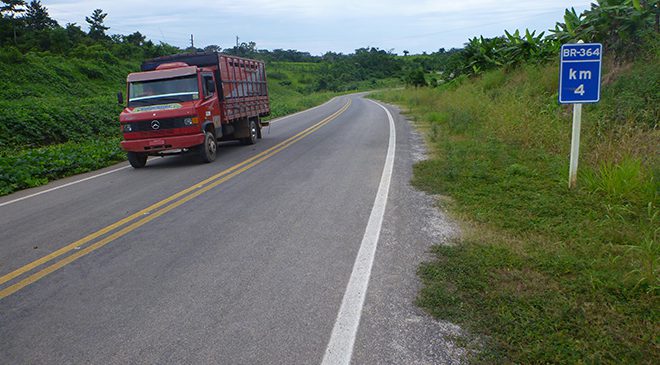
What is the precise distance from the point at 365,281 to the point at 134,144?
893 cm

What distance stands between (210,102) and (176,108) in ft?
Answer: 3.66

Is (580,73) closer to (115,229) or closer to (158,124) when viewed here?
(115,229)

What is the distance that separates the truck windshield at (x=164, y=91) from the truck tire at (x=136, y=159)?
4.02ft

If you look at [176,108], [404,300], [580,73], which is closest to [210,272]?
[404,300]

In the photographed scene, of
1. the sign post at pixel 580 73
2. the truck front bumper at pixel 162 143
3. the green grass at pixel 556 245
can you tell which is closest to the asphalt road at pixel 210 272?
the green grass at pixel 556 245

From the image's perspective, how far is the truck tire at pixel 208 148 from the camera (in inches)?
469

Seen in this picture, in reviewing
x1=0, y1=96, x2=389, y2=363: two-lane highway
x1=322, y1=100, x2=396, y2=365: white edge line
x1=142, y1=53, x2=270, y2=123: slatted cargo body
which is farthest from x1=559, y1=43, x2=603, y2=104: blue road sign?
x1=142, y1=53, x2=270, y2=123: slatted cargo body

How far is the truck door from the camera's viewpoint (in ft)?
40.4

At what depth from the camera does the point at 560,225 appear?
558cm

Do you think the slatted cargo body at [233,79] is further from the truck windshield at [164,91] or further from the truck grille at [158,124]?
the truck grille at [158,124]

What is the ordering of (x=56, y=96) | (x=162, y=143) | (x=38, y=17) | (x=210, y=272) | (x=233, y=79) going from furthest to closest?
(x=38, y=17), (x=56, y=96), (x=233, y=79), (x=162, y=143), (x=210, y=272)

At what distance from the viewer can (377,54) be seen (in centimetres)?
12925

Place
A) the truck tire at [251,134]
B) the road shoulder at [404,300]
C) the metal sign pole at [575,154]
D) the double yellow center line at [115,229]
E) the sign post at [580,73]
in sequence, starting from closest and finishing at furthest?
1. the road shoulder at [404,300]
2. the double yellow center line at [115,229]
3. the sign post at [580,73]
4. the metal sign pole at [575,154]
5. the truck tire at [251,134]

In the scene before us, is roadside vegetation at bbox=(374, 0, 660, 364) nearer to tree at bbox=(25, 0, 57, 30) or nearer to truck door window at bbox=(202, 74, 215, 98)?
truck door window at bbox=(202, 74, 215, 98)
